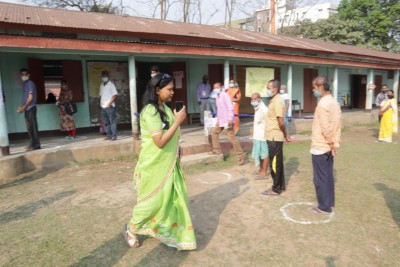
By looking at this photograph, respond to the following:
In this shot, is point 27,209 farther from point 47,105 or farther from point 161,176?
point 47,105

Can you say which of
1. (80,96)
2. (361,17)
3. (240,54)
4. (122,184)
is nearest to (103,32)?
(80,96)

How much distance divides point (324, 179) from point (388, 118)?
21.8 feet

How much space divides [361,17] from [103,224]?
28.2m

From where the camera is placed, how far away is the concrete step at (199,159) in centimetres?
664

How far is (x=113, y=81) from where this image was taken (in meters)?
9.70

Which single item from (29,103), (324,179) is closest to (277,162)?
(324,179)

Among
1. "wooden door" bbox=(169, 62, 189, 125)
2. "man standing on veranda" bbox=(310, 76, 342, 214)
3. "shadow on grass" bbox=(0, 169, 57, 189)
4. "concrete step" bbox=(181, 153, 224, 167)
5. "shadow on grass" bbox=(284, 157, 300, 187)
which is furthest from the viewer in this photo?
"wooden door" bbox=(169, 62, 189, 125)

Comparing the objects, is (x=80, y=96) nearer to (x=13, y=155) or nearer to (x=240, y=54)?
(x=13, y=155)

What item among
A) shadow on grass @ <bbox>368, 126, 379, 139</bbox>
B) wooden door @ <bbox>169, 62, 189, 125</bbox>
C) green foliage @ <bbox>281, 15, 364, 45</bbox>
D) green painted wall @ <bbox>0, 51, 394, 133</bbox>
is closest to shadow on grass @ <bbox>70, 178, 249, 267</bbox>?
green painted wall @ <bbox>0, 51, 394, 133</bbox>

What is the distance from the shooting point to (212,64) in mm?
11695

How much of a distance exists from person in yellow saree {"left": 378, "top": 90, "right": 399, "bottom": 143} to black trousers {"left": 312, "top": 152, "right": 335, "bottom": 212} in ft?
20.7

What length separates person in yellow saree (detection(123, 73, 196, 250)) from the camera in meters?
2.79

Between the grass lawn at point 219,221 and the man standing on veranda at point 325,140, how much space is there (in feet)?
0.94

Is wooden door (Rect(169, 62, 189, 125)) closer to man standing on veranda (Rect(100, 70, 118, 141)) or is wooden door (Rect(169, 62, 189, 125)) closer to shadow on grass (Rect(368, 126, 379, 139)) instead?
man standing on veranda (Rect(100, 70, 118, 141))
